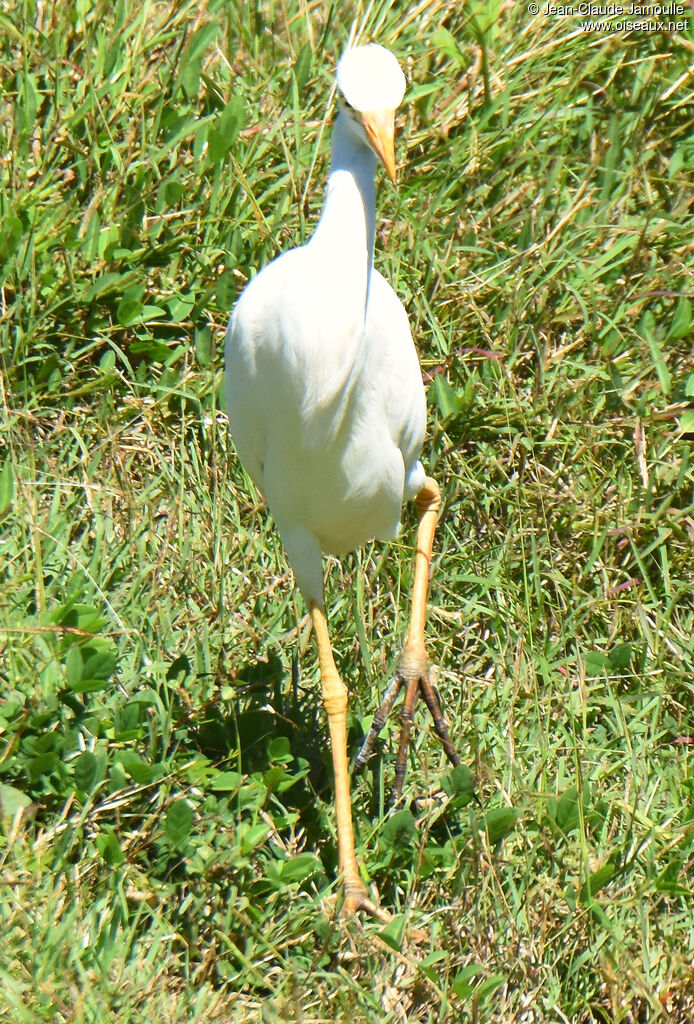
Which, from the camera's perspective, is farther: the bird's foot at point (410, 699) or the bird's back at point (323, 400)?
the bird's foot at point (410, 699)

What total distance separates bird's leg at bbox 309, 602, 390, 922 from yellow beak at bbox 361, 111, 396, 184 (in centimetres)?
109

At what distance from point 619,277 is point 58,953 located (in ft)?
8.45

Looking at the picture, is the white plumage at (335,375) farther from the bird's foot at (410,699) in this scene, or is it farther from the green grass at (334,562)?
the green grass at (334,562)

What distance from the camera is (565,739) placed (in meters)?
3.10

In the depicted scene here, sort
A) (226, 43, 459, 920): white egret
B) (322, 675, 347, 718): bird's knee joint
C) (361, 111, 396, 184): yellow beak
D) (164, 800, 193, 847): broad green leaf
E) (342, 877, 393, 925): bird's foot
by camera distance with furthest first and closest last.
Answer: (322, 675, 347, 718): bird's knee joint, (342, 877, 393, 925): bird's foot, (164, 800, 193, 847): broad green leaf, (226, 43, 459, 920): white egret, (361, 111, 396, 184): yellow beak

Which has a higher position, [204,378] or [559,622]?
[204,378]

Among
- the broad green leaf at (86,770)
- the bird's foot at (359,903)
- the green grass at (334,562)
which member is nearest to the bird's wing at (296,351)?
the green grass at (334,562)

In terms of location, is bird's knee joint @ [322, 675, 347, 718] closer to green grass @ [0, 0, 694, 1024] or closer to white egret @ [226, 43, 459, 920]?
white egret @ [226, 43, 459, 920]

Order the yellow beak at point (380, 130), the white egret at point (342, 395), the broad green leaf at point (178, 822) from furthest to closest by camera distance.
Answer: the broad green leaf at point (178, 822) → the white egret at point (342, 395) → the yellow beak at point (380, 130)

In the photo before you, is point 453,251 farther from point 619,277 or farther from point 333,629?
point 333,629

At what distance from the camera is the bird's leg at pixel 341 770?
2.79 metres

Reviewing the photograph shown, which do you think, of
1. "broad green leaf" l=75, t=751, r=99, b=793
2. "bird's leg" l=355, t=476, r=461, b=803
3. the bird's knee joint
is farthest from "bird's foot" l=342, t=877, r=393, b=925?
"broad green leaf" l=75, t=751, r=99, b=793

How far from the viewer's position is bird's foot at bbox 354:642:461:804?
3.10 m

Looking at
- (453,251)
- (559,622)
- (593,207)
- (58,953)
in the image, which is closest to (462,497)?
(559,622)
